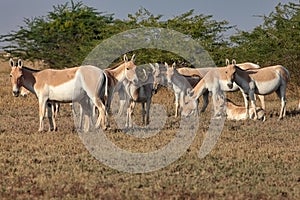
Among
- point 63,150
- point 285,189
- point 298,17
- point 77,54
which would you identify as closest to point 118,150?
point 63,150

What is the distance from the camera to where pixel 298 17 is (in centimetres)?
2714

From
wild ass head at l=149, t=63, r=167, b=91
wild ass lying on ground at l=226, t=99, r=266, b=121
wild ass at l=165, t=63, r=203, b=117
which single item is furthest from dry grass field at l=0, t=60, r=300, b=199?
wild ass at l=165, t=63, r=203, b=117

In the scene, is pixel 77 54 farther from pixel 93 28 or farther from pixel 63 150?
pixel 63 150

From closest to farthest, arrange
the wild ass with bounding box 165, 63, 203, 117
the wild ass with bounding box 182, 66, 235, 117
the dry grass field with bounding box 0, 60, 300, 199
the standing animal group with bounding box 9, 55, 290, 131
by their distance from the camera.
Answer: the dry grass field with bounding box 0, 60, 300, 199 → the standing animal group with bounding box 9, 55, 290, 131 → the wild ass with bounding box 182, 66, 235, 117 → the wild ass with bounding box 165, 63, 203, 117

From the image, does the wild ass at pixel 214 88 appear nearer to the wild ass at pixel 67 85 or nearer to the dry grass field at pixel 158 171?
the dry grass field at pixel 158 171

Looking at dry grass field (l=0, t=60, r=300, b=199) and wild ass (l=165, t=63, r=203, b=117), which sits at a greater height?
wild ass (l=165, t=63, r=203, b=117)

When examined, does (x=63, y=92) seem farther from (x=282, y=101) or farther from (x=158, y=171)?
(x=282, y=101)

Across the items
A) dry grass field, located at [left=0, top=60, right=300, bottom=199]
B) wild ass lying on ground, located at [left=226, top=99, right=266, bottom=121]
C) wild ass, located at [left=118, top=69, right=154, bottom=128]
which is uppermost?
wild ass, located at [left=118, top=69, right=154, bottom=128]

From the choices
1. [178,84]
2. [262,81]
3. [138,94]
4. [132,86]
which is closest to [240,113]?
[262,81]

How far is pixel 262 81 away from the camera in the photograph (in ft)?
61.9

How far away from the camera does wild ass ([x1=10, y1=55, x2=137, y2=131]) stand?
48.6 feet

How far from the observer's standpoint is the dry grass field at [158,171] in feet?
28.5

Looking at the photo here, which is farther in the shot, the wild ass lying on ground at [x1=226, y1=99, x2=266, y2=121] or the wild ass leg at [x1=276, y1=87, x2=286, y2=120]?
the wild ass leg at [x1=276, y1=87, x2=286, y2=120]

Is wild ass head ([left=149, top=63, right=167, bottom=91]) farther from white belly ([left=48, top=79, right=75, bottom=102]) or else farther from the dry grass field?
white belly ([left=48, top=79, right=75, bottom=102])
